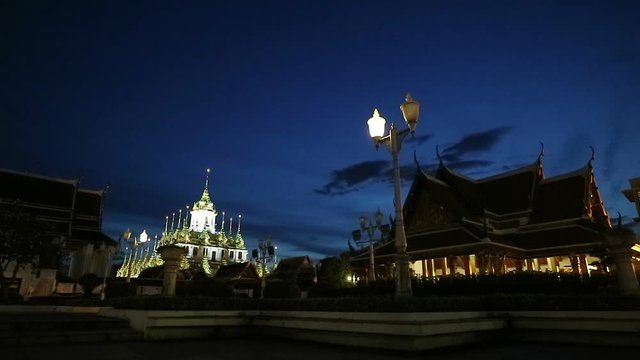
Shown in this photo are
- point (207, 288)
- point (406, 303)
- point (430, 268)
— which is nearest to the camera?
point (406, 303)

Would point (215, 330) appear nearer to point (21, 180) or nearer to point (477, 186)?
point (477, 186)

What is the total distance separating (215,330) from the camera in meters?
11.3

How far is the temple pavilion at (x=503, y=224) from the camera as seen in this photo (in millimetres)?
23375

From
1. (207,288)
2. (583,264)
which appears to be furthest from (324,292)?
(583,264)

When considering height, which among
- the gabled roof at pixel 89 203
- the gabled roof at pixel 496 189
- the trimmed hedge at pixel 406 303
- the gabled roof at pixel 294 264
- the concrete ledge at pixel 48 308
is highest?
the gabled roof at pixel 89 203

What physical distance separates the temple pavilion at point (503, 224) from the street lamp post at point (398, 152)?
15.1 meters

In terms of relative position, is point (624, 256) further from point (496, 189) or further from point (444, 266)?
point (496, 189)

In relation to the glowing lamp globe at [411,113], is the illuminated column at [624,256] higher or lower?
lower

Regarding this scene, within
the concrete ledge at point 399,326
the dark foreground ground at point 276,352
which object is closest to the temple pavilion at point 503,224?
the concrete ledge at point 399,326

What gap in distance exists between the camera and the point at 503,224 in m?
28.9

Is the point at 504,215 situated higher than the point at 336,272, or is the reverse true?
the point at 504,215

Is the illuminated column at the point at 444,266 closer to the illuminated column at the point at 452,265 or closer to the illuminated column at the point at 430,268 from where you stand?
the illuminated column at the point at 452,265

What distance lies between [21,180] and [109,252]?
13.0 metres

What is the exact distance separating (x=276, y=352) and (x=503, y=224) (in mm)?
25477
